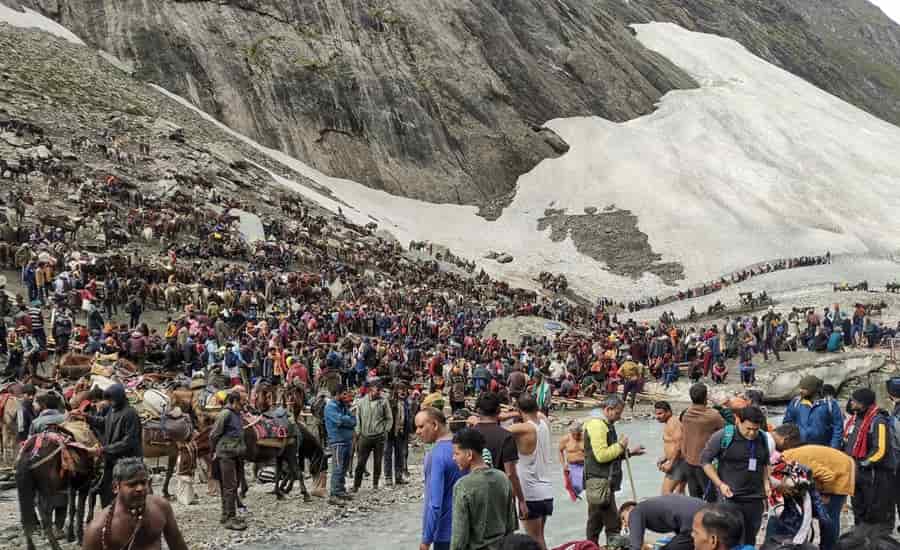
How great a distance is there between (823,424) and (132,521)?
6730 millimetres

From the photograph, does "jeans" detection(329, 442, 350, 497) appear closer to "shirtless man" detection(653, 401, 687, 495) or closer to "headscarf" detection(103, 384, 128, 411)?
"headscarf" detection(103, 384, 128, 411)

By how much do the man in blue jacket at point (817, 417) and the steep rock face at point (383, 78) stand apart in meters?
58.4

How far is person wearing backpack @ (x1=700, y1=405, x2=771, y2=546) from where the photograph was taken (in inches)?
283

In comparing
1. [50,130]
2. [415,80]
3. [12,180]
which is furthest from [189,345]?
[415,80]

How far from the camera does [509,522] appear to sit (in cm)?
597

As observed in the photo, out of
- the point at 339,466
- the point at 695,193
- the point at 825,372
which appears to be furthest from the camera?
the point at 695,193

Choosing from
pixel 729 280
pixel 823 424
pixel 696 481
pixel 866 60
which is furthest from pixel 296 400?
pixel 866 60

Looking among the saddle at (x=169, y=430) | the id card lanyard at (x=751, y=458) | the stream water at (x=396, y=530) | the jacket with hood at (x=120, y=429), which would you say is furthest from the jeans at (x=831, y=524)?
the saddle at (x=169, y=430)

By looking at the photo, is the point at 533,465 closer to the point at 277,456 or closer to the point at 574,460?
the point at 574,460

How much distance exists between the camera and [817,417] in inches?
348

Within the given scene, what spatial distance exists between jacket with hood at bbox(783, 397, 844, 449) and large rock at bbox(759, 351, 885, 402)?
57.8 ft

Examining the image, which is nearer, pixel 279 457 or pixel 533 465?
pixel 533 465

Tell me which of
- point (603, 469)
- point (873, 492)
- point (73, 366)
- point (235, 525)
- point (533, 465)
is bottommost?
point (235, 525)

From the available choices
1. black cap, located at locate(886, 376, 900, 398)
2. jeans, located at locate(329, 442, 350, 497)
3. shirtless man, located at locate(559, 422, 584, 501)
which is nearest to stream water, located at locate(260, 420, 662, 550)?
jeans, located at locate(329, 442, 350, 497)
